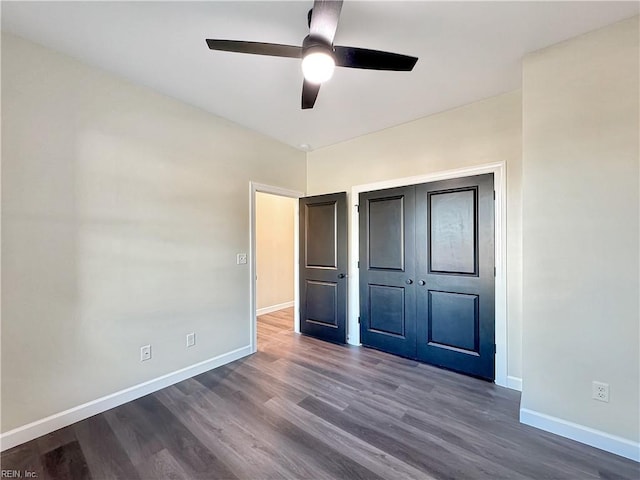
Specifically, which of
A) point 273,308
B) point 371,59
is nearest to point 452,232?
point 371,59

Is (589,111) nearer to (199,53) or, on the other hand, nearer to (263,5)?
(263,5)

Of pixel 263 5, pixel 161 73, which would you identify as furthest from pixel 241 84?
pixel 263 5

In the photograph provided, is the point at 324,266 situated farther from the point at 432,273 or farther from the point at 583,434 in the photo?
the point at 583,434

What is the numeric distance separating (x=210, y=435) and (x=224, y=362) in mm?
1142

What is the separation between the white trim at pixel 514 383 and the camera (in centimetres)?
242

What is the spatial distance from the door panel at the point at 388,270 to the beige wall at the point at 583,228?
1.19 meters

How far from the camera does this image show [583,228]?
1768 mm

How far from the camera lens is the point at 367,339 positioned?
3406 mm

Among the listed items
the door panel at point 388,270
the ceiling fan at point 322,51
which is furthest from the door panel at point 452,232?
the ceiling fan at point 322,51

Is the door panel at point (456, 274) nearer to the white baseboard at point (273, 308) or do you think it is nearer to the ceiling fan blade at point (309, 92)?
the ceiling fan blade at point (309, 92)

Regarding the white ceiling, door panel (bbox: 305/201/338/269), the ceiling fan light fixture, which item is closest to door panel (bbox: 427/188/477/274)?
the white ceiling

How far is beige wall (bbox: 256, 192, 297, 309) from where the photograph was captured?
5.18 m

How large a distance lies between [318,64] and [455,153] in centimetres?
196

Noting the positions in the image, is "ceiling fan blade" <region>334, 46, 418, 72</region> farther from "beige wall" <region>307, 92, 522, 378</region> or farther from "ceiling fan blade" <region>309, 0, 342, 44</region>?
"beige wall" <region>307, 92, 522, 378</region>
